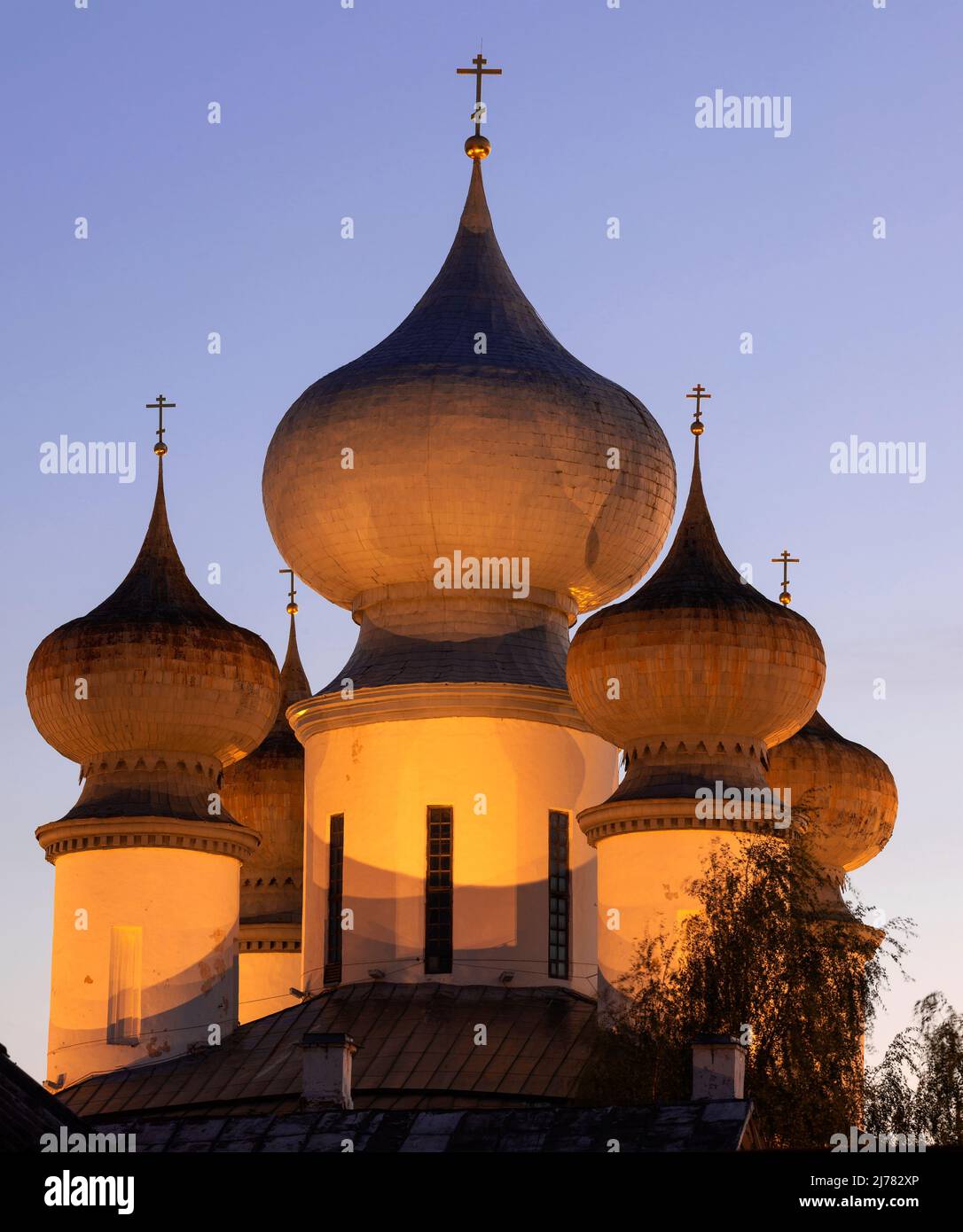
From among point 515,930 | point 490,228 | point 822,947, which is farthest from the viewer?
point 490,228

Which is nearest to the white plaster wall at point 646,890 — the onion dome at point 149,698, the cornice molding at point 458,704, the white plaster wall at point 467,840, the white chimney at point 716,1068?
the white plaster wall at point 467,840

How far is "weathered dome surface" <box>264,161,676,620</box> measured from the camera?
1578 inches

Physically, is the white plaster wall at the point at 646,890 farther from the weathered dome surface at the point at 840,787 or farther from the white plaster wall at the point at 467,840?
the weathered dome surface at the point at 840,787

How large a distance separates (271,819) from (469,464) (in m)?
7.94

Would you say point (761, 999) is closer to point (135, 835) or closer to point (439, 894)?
point (439, 894)

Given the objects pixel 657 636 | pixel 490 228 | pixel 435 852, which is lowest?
pixel 435 852

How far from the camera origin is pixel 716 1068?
88.8 feet

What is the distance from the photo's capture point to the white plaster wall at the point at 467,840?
38844mm

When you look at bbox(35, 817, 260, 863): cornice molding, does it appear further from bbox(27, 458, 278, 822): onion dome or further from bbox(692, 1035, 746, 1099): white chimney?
bbox(692, 1035, 746, 1099): white chimney

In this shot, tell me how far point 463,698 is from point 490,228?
7.15 meters
